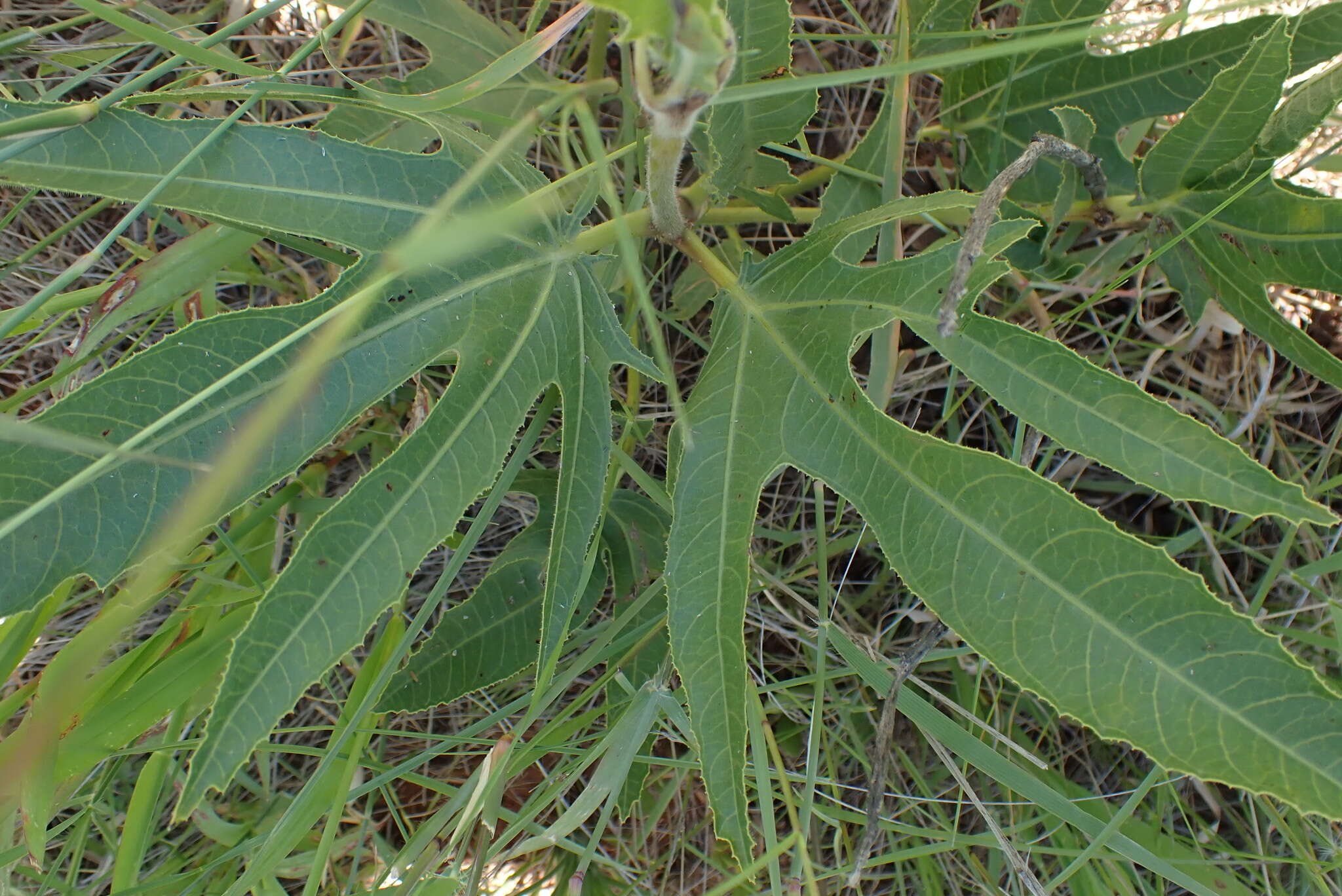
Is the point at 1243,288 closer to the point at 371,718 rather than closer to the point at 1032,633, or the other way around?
the point at 1032,633

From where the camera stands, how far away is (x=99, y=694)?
147cm

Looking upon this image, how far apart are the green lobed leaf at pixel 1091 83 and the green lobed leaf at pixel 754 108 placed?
0.38m

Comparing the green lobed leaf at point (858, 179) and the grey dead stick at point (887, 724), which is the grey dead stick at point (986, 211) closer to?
the green lobed leaf at point (858, 179)

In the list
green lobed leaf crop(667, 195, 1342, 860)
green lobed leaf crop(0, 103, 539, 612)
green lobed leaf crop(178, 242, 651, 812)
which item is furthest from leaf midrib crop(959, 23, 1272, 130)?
green lobed leaf crop(0, 103, 539, 612)

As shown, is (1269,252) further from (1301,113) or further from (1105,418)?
(1105,418)

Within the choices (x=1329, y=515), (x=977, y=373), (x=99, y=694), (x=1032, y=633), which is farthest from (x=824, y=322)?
(x=99, y=694)

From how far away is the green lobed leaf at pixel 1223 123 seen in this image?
123 centimetres

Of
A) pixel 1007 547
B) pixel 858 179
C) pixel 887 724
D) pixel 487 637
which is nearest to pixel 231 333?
pixel 487 637

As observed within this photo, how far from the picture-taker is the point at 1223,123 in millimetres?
1342

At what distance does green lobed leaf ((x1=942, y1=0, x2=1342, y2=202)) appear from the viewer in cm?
142

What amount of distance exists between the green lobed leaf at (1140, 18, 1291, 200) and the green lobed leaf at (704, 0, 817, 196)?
0.57 metres

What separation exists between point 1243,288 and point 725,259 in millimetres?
906

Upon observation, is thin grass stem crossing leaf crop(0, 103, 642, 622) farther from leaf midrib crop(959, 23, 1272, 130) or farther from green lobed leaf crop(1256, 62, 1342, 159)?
green lobed leaf crop(1256, 62, 1342, 159)

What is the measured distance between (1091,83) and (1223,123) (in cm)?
27
